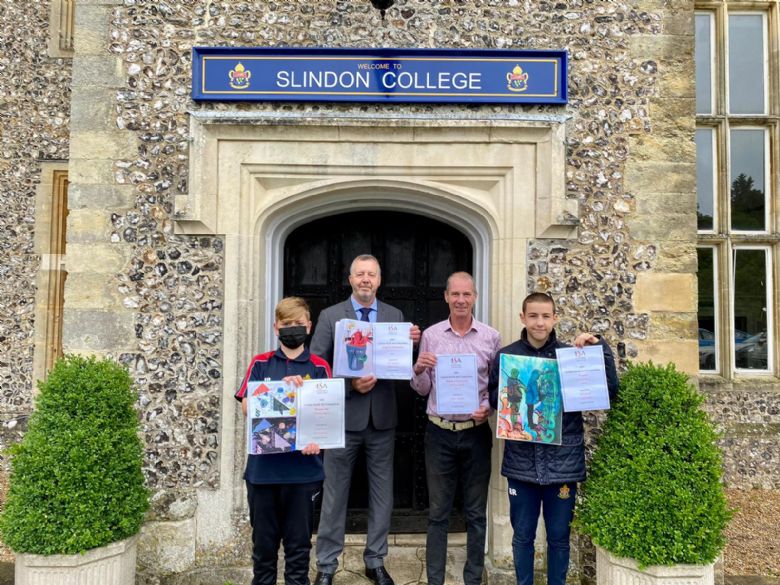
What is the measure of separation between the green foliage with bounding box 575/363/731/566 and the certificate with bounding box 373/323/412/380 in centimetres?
134

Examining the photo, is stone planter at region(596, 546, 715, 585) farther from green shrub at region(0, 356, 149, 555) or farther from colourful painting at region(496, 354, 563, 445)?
green shrub at region(0, 356, 149, 555)

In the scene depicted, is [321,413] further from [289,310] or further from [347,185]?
[347,185]

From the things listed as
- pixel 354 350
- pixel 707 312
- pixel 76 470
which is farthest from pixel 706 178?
pixel 76 470

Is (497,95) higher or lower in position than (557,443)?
higher

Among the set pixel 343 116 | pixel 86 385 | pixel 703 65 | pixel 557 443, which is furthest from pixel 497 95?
pixel 703 65

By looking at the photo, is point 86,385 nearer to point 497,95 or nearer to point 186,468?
point 186,468

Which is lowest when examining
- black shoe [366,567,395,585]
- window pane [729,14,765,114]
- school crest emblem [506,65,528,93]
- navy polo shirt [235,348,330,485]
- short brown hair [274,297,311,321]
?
black shoe [366,567,395,585]

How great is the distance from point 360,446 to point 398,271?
1.52 metres

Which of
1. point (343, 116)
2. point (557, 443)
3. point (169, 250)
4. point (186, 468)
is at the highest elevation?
point (343, 116)

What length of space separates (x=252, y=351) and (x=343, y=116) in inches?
74.4

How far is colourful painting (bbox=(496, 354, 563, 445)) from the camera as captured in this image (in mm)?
3221

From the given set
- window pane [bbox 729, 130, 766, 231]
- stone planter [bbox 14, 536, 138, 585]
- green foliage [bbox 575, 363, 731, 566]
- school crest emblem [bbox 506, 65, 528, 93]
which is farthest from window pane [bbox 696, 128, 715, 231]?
stone planter [bbox 14, 536, 138, 585]

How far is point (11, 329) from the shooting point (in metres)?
7.12

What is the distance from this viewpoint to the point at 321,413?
3.06m
